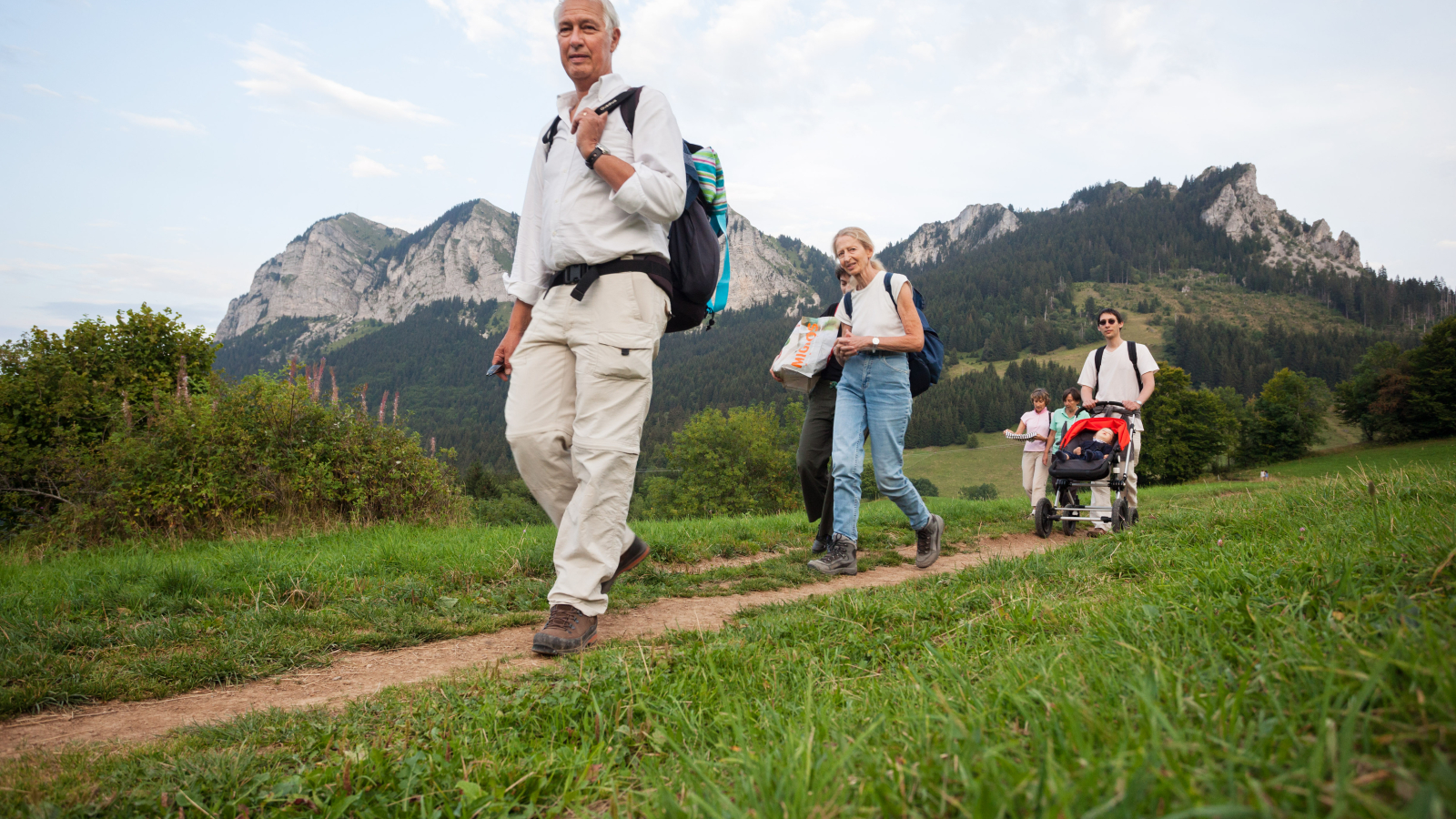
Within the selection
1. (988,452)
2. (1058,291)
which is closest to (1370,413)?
(988,452)

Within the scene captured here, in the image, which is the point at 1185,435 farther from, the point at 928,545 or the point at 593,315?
the point at 593,315

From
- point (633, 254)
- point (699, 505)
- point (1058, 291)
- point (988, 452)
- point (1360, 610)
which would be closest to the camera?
point (1360, 610)

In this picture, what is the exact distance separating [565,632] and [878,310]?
377 centimetres

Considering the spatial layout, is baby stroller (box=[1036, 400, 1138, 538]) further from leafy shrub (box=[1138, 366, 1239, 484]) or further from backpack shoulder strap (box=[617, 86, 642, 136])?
leafy shrub (box=[1138, 366, 1239, 484])

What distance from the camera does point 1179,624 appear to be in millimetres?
1827

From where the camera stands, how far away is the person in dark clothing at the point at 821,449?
6307 mm

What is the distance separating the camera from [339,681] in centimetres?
292

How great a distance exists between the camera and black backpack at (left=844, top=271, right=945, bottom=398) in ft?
19.3

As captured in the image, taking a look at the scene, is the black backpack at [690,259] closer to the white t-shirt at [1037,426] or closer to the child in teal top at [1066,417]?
the child in teal top at [1066,417]

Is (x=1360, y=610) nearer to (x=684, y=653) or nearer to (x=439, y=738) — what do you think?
(x=684, y=653)

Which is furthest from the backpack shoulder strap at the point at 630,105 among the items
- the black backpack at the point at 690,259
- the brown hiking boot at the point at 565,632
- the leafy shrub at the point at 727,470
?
the leafy shrub at the point at 727,470

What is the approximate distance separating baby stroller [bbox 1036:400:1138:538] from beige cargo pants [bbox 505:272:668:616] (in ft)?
19.2

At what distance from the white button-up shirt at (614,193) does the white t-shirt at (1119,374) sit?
6.06 m

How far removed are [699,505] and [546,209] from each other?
142 ft
